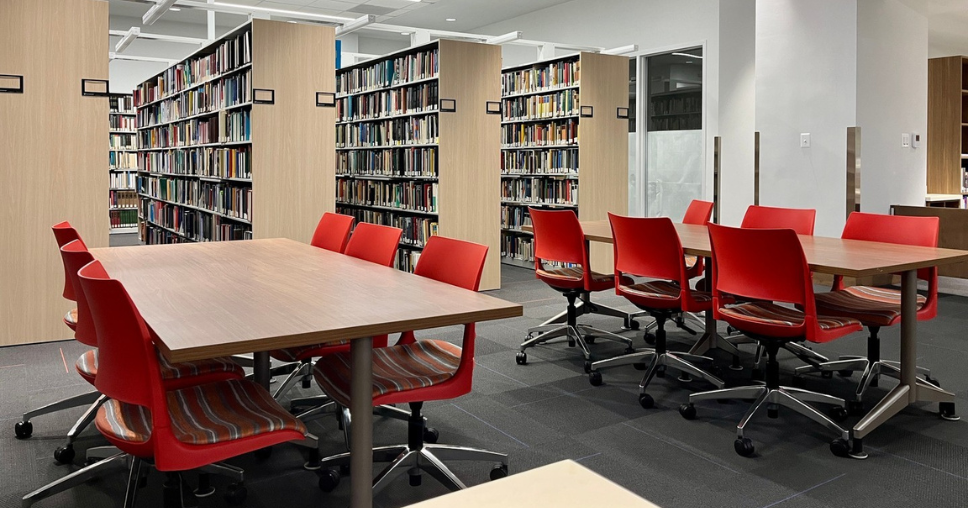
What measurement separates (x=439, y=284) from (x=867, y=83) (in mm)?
5301

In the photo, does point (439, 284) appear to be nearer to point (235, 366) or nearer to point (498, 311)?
point (498, 311)

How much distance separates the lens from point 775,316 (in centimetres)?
331

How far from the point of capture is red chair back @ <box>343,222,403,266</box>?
3.29m

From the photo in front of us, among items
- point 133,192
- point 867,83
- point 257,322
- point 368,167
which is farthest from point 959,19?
point 133,192

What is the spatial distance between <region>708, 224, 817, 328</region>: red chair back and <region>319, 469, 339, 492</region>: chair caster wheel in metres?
1.83

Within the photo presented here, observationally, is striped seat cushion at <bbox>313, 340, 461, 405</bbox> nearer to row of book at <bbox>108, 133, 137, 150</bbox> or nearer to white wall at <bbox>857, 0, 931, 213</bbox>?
white wall at <bbox>857, 0, 931, 213</bbox>

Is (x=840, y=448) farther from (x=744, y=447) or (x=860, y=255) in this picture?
(x=860, y=255)

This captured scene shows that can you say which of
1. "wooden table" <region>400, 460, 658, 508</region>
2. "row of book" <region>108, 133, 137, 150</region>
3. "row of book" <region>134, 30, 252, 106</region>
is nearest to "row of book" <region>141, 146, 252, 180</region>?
"row of book" <region>134, 30, 252, 106</region>

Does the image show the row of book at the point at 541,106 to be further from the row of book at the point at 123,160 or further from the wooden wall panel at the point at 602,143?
the row of book at the point at 123,160

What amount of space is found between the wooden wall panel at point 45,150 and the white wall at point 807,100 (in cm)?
550

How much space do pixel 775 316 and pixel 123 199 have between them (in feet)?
40.5

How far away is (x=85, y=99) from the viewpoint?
16.6ft

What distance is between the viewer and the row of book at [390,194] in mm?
7098

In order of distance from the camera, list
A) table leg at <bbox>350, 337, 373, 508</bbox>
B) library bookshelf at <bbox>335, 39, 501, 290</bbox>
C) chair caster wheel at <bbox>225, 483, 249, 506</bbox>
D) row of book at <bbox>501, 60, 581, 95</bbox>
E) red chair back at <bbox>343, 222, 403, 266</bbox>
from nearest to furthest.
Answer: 1. table leg at <bbox>350, 337, 373, 508</bbox>
2. chair caster wheel at <bbox>225, 483, 249, 506</bbox>
3. red chair back at <bbox>343, 222, 403, 266</bbox>
4. library bookshelf at <bbox>335, 39, 501, 290</bbox>
5. row of book at <bbox>501, 60, 581, 95</bbox>
